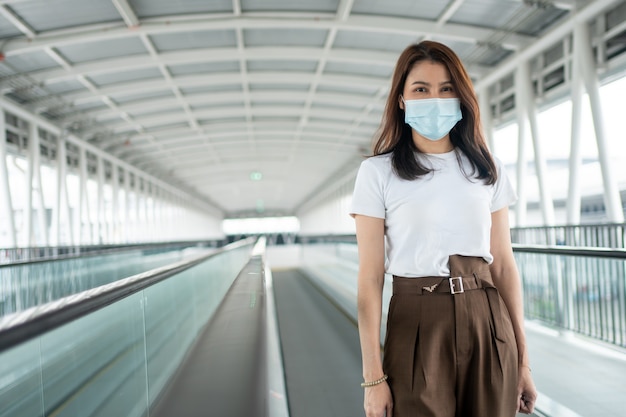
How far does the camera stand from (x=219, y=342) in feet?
5.22

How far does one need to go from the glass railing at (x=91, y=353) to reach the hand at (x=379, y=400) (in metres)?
0.76

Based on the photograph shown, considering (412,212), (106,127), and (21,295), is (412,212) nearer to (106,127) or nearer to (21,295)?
(21,295)

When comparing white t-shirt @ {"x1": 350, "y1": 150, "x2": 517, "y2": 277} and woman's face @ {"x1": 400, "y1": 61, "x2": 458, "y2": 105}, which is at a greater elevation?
woman's face @ {"x1": 400, "y1": 61, "x2": 458, "y2": 105}

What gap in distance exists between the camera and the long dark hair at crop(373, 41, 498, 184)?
A: 1.83 metres

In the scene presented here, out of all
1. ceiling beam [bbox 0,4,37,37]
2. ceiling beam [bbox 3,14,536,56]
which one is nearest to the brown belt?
ceiling beam [bbox 3,14,536,56]

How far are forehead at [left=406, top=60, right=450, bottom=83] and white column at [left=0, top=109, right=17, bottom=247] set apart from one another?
65.1ft

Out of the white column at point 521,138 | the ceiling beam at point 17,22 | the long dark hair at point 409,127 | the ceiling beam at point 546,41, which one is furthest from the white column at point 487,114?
the long dark hair at point 409,127

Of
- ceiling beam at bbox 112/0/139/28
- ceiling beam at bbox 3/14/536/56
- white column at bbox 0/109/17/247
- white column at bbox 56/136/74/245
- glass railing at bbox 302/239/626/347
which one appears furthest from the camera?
white column at bbox 56/136/74/245

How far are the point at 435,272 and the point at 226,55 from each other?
18.9 metres

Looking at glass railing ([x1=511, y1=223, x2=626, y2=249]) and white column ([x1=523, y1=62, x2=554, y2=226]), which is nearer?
glass railing ([x1=511, y1=223, x2=626, y2=249])

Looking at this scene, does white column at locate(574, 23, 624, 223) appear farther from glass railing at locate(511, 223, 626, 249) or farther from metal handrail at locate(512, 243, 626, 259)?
metal handrail at locate(512, 243, 626, 259)

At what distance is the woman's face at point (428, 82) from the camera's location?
6.17 feet

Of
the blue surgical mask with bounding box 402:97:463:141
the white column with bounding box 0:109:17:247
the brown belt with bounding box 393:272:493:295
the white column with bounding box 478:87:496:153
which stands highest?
the white column with bounding box 478:87:496:153

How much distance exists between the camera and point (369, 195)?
1770mm
